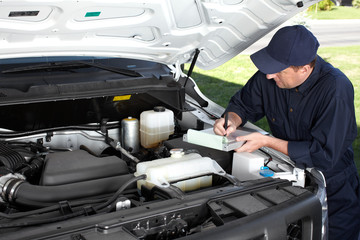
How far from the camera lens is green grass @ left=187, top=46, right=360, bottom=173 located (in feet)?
22.9

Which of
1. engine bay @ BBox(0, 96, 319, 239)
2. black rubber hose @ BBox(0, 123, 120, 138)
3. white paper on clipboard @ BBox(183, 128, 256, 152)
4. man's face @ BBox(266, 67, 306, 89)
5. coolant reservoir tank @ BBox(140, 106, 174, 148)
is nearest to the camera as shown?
engine bay @ BBox(0, 96, 319, 239)

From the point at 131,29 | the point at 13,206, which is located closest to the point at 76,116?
the point at 131,29

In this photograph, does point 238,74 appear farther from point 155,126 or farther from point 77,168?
point 77,168

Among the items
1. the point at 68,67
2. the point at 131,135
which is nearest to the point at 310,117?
the point at 131,135

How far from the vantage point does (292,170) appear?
230 cm

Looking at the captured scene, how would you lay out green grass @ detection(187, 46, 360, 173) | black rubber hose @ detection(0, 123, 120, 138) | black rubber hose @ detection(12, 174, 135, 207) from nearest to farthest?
1. black rubber hose @ detection(12, 174, 135, 207)
2. black rubber hose @ detection(0, 123, 120, 138)
3. green grass @ detection(187, 46, 360, 173)

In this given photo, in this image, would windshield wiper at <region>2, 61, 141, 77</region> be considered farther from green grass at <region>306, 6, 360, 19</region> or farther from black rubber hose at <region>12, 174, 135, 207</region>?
green grass at <region>306, 6, 360, 19</region>

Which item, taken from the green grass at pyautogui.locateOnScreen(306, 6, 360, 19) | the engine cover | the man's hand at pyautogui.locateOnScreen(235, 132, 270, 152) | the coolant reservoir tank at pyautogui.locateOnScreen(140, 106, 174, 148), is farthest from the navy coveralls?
the green grass at pyautogui.locateOnScreen(306, 6, 360, 19)

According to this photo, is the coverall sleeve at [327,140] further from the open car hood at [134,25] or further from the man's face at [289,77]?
the open car hood at [134,25]

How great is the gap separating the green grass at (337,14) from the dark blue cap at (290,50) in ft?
49.1

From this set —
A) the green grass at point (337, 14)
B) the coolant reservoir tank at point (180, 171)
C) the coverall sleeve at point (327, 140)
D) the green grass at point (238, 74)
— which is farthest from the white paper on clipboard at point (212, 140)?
the green grass at point (337, 14)

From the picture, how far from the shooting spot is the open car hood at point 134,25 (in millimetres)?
2158

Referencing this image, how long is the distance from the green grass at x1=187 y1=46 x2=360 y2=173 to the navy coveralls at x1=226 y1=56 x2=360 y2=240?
2804 millimetres

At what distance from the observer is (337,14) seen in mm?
18250
